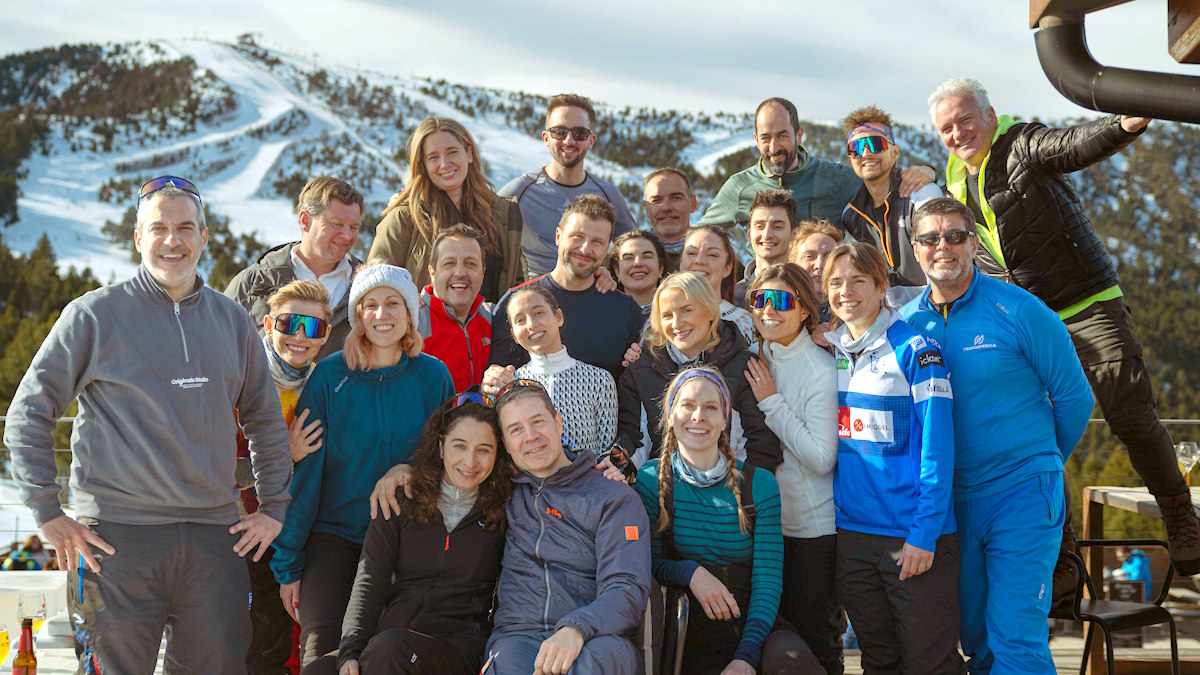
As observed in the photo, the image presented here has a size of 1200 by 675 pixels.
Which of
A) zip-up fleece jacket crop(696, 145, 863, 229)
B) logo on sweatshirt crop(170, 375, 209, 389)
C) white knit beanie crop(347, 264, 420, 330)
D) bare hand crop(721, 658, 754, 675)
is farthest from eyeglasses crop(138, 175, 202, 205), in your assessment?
zip-up fleece jacket crop(696, 145, 863, 229)

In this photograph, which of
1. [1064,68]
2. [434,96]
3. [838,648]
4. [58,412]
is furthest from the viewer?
[434,96]

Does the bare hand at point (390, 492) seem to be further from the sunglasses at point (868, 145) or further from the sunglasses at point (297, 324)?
the sunglasses at point (868, 145)

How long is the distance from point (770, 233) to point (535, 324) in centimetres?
121

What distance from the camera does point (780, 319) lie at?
3.28 metres

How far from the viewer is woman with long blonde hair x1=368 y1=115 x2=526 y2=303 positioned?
4.25 metres

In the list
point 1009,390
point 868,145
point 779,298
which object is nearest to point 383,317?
point 779,298

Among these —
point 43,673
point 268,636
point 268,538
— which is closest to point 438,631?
point 268,538

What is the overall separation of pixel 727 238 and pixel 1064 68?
6.95ft

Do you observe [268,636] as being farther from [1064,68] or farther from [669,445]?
[1064,68]

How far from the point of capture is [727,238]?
3.96 metres

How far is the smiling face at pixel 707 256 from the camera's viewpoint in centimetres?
383

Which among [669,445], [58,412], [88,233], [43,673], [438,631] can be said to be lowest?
[43,673]

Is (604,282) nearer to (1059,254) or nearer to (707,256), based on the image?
(707,256)

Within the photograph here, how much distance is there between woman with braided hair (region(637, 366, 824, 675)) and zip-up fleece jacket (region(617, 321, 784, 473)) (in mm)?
140
